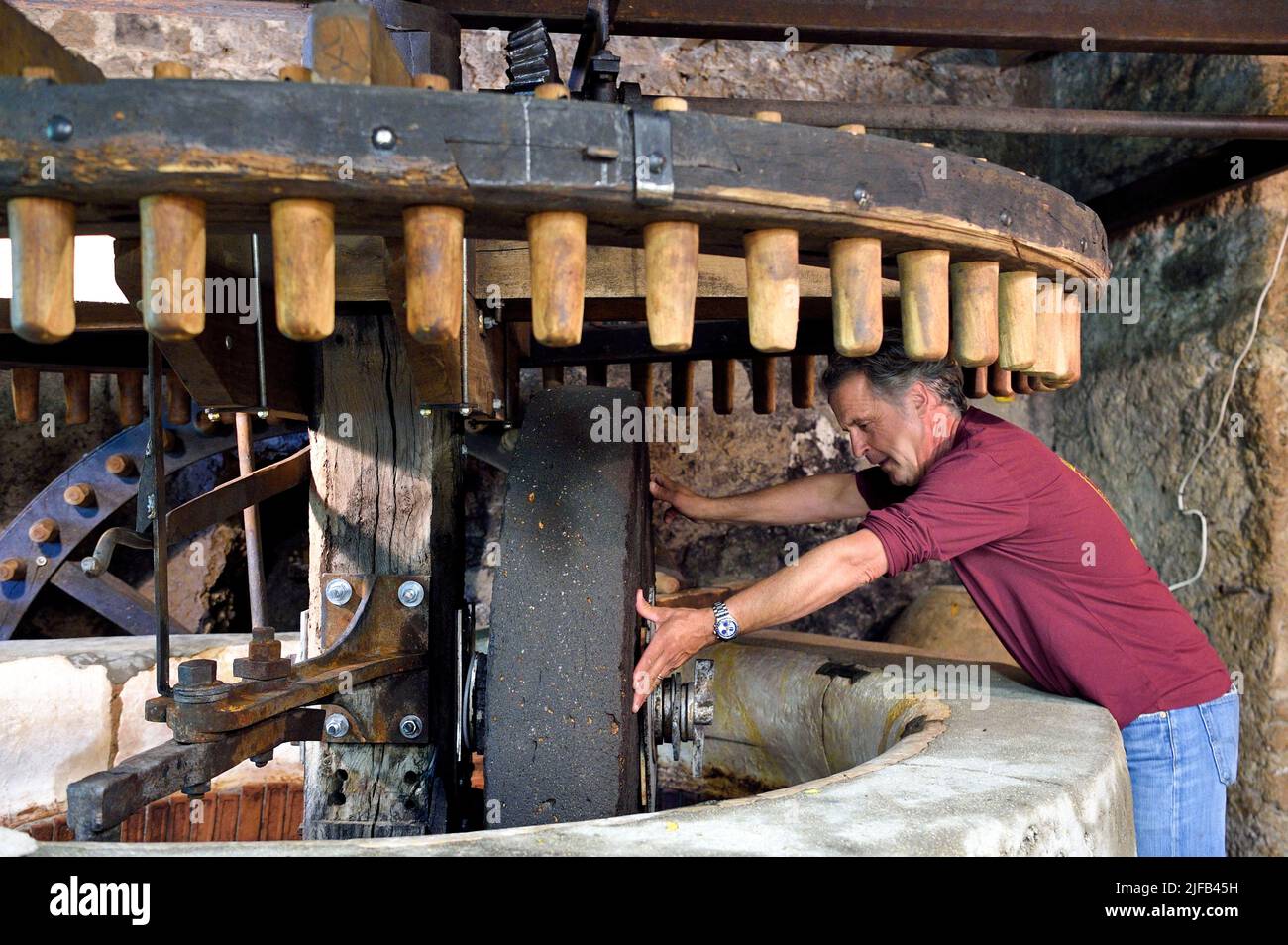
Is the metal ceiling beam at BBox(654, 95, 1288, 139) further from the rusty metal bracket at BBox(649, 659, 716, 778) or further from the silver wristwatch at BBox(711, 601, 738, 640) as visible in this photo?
the rusty metal bracket at BBox(649, 659, 716, 778)

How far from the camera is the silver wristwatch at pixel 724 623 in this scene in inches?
73.5

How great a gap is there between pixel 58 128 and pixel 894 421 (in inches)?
68.5

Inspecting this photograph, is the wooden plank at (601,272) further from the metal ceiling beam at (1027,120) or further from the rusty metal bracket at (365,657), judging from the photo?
the metal ceiling beam at (1027,120)

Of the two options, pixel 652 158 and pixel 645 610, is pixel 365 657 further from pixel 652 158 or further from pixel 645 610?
pixel 652 158

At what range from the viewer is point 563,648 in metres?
1.59

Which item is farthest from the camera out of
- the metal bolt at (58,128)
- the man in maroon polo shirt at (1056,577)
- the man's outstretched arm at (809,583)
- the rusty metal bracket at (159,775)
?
the man in maroon polo shirt at (1056,577)

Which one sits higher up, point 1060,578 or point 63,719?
point 1060,578

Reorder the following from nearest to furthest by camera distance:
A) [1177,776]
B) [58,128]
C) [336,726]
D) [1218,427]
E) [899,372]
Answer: [58,128] < [336,726] < [1177,776] < [899,372] < [1218,427]

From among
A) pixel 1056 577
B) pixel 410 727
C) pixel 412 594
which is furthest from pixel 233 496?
pixel 1056 577

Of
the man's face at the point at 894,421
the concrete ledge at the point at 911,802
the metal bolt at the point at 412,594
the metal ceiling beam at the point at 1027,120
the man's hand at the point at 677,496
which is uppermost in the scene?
the metal ceiling beam at the point at 1027,120

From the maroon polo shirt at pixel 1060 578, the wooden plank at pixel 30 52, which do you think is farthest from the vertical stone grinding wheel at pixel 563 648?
the wooden plank at pixel 30 52

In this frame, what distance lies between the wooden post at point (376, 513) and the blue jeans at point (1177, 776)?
1.35m

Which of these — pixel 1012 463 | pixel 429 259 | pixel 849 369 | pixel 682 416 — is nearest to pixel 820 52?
pixel 682 416
